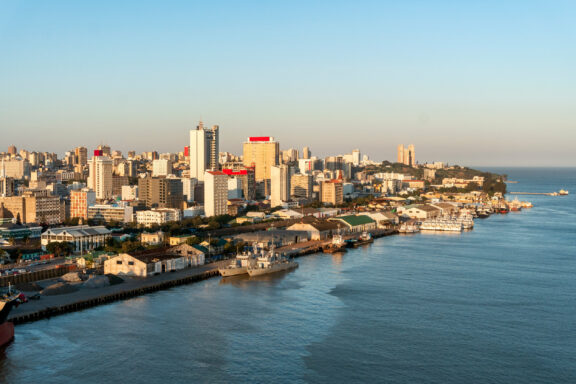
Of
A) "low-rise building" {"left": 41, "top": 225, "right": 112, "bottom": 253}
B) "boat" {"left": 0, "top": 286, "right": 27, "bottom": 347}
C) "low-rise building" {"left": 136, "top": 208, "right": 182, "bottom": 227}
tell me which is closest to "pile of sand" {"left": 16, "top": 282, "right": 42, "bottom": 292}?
"boat" {"left": 0, "top": 286, "right": 27, "bottom": 347}

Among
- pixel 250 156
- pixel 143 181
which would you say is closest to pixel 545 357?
pixel 143 181

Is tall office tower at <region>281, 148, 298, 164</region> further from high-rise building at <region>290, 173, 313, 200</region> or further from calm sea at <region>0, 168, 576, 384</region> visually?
calm sea at <region>0, 168, 576, 384</region>

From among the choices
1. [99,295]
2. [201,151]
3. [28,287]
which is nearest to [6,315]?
[99,295]

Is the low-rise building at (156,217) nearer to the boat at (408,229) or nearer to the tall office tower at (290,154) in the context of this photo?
the boat at (408,229)

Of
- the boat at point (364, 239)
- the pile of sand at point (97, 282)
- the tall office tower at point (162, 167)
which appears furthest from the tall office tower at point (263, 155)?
the pile of sand at point (97, 282)

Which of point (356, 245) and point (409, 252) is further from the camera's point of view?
point (356, 245)

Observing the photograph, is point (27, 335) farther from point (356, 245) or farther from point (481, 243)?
point (481, 243)
